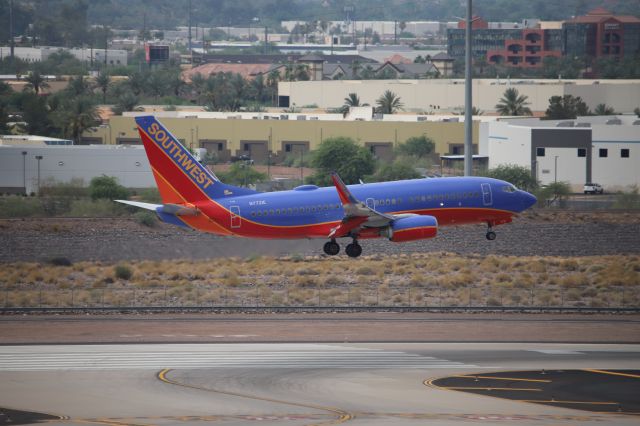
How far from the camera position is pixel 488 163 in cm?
15762

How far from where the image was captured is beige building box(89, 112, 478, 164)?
177375 mm

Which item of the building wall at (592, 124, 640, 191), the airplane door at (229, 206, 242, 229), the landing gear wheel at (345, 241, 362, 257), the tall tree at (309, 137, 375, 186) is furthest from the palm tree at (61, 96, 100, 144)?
the airplane door at (229, 206, 242, 229)

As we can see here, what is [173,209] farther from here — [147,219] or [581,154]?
[581,154]

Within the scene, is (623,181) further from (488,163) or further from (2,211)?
(2,211)

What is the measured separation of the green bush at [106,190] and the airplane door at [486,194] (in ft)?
158

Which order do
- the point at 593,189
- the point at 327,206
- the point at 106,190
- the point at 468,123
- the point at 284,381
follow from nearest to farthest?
the point at 284,381 → the point at 327,206 → the point at 468,123 → the point at 106,190 → the point at 593,189

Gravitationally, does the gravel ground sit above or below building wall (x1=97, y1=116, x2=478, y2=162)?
below

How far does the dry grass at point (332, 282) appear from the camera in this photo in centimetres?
8738

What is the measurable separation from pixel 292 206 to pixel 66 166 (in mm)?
63799

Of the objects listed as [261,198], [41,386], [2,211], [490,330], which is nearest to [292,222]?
[261,198]

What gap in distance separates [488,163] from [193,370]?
3816 inches

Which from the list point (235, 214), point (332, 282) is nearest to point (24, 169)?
point (332, 282)

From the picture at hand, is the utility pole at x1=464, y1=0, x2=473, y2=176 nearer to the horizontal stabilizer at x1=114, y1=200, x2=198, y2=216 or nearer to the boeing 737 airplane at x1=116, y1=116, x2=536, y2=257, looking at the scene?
the boeing 737 airplane at x1=116, y1=116, x2=536, y2=257

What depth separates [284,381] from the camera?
204ft
